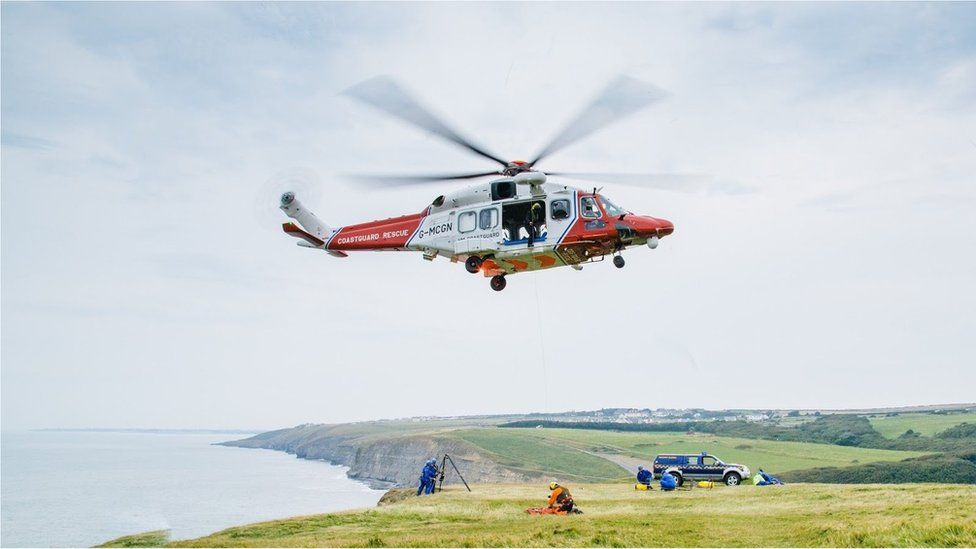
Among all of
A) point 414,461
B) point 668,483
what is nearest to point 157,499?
point 414,461

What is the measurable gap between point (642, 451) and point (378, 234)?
105 meters

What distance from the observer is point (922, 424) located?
6112 inches

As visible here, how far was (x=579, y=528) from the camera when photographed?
20.9m

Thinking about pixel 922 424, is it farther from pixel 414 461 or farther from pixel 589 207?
pixel 589 207

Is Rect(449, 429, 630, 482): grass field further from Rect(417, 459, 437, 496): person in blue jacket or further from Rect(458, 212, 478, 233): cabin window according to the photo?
Rect(458, 212, 478, 233): cabin window

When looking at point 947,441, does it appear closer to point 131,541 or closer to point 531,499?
point 531,499

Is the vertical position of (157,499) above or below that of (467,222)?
below

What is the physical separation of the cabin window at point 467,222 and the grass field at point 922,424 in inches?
5344

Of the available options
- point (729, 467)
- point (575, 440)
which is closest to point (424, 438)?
point (575, 440)

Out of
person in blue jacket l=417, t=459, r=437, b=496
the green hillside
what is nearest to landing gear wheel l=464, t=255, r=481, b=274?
person in blue jacket l=417, t=459, r=437, b=496

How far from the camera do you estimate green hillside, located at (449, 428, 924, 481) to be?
9881 cm

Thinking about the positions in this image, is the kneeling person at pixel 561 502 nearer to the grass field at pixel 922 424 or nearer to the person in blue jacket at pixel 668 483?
the person in blue jacket at pixel 668 483

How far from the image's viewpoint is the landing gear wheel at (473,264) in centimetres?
2580

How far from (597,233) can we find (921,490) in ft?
52.7
